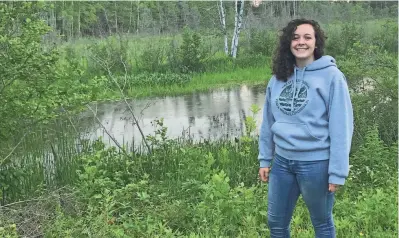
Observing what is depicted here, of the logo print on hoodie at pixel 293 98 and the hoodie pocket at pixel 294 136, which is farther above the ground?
the logo print on hoodie at pixel 293 98

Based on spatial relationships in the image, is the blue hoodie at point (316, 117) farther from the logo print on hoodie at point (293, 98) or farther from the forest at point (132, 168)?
the forest at point (132, 168)

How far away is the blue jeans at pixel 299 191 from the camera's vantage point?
2.66m

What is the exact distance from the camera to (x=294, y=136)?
2678 mm

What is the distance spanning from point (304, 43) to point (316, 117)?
0.40 m

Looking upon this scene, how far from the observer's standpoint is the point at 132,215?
420 cm

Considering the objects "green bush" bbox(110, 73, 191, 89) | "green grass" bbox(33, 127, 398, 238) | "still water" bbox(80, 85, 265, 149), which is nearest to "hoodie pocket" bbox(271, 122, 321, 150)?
"green grass" bbox(33, 127, 398, 238)

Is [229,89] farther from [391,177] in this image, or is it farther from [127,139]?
[391,177]

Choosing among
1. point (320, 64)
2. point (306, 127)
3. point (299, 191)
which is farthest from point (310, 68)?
point (299, 191)

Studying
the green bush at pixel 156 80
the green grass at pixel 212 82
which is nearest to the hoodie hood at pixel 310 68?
the green grass at pixel 212 82

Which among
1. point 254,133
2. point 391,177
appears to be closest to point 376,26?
point 254,133

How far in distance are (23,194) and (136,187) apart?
111cm

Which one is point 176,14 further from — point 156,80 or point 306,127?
point 306,127

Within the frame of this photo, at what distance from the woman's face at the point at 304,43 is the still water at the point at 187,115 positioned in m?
4.32

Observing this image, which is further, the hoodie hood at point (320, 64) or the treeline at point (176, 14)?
the treeline at point (176, 14)
